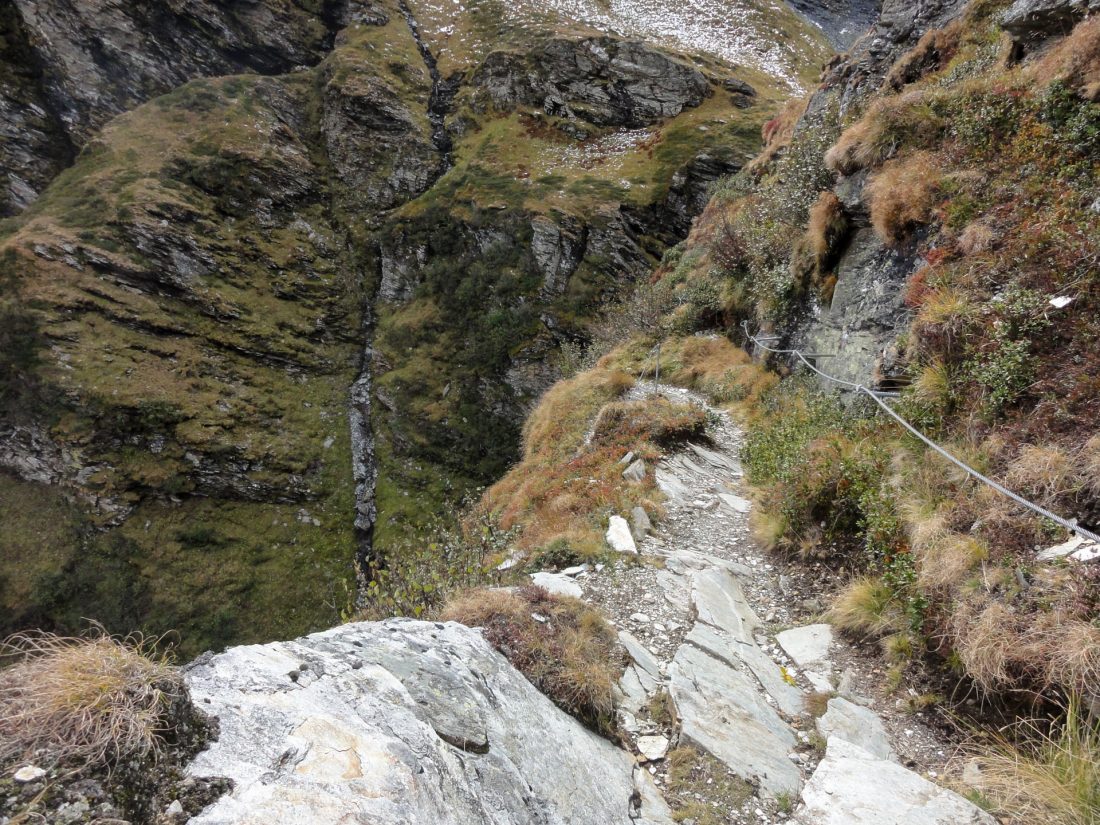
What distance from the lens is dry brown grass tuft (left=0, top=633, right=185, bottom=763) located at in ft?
6.05

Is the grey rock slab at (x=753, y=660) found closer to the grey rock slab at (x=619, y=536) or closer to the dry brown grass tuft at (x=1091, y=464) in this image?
the grey rock slab at (x=619, y=536)

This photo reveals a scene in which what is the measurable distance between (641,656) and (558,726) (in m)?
1.81

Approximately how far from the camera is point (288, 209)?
54.1 metres

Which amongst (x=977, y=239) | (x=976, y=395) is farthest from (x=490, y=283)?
(x=976, y=395)

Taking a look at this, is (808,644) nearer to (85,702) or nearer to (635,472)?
(635,472)

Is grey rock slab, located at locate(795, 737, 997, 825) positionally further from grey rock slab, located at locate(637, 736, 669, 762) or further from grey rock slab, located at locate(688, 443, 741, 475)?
grey rock slab, located at locate(688, 443, 741, 475)

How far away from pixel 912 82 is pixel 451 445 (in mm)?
36503

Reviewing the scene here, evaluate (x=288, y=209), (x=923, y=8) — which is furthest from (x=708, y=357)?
(x=288, y=209)

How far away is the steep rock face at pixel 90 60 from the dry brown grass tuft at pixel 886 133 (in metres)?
75.1

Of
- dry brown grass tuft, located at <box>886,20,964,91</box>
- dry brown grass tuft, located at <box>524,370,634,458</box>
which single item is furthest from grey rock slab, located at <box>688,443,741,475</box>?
dry brown grass tuft, located at <box>886,20,964,91</box>

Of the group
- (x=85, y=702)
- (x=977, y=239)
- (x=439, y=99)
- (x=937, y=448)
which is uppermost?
(x=439, y=99)

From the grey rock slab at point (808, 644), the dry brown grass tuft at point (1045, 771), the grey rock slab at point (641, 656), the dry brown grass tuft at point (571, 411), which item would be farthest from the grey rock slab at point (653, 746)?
the dry brown grass tuft at point (571, 411)

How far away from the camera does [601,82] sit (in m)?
52.9

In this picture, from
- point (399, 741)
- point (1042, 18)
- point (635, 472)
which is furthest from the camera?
point (635, 472)
